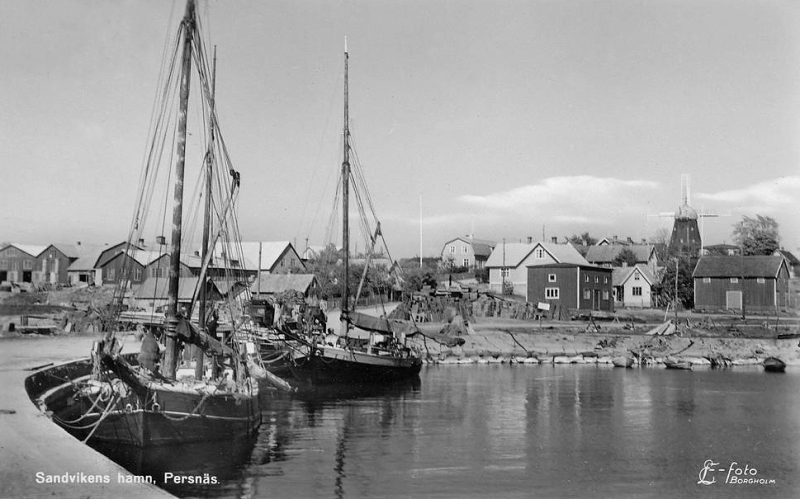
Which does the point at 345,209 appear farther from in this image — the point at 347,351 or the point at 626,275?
the point at 626,275

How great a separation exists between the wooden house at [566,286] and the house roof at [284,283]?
23374mm

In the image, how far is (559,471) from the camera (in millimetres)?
20000

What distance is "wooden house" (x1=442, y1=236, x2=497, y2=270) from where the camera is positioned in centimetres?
10594

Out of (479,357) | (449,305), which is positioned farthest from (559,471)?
(449,305)

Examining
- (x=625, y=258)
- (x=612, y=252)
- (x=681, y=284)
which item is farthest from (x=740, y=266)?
(x=612, y=252)

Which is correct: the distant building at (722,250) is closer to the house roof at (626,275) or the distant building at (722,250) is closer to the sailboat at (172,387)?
the house roof at (626,275)

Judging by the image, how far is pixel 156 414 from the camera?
1972 centimetres

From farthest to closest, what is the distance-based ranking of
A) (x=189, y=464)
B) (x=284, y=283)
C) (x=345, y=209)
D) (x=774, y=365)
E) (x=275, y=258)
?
(x=275, y=258) < (x=284, y=283) < (x=774, y=365) < (x=345, y=209) < (x=189, y=464)

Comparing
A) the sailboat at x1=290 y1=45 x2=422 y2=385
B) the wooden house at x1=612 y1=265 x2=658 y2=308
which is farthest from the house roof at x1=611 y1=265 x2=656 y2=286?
the sailboat at x1=290 y1=45 x2=422 y2=385

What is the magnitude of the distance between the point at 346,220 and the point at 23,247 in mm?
43778

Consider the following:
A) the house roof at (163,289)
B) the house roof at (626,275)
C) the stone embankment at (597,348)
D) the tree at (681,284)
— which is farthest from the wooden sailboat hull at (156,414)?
the house roof at (626,275)

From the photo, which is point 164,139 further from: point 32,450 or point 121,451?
point 32,450

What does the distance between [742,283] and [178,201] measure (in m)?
62.6

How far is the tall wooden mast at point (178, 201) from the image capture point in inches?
797
